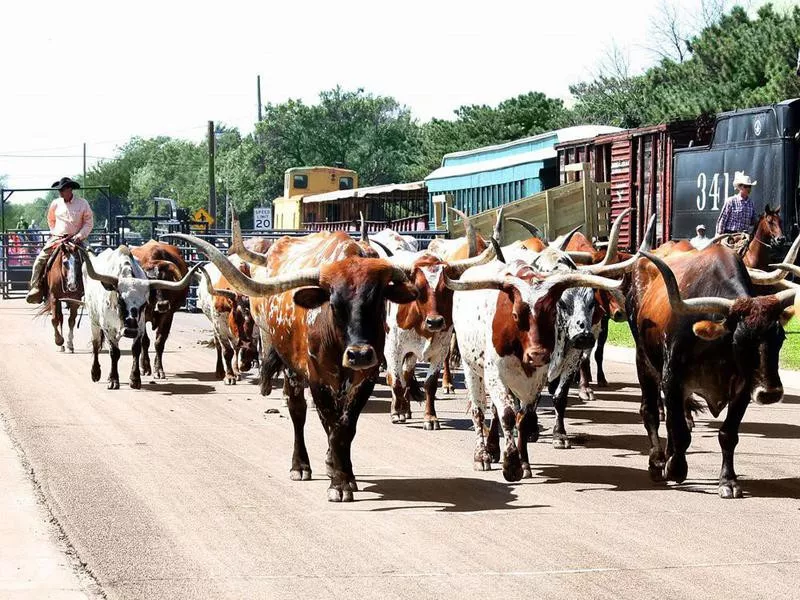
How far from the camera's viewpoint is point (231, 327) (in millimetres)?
17375

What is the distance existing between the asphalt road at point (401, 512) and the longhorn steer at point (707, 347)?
0.39m

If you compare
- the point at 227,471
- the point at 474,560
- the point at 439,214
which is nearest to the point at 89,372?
the point at 227,471

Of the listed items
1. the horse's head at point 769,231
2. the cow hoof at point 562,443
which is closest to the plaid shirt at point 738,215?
the horse's head at point 769,231

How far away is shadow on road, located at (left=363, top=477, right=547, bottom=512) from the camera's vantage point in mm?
9141

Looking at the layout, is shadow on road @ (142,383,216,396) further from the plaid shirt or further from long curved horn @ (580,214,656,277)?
the plaid shirt

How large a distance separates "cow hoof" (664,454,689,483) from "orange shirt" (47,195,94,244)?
13.9 meters

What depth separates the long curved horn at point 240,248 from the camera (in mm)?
10797

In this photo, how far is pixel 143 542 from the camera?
7.91 meters

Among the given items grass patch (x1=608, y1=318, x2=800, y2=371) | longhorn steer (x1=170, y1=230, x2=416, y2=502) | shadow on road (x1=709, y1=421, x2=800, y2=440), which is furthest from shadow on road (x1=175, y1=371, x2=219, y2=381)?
longhorn steer (x1=170, y1=230, x2=416, y2=502)

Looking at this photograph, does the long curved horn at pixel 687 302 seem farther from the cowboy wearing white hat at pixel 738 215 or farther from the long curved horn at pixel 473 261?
the cowboy wearing white hat at pixel 738 215

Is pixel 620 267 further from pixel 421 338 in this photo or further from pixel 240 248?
pixel 421 338

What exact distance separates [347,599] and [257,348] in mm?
11036

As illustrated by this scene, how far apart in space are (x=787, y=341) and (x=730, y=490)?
14.4 meters

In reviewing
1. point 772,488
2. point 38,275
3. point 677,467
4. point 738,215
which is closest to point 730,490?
point 677,467
